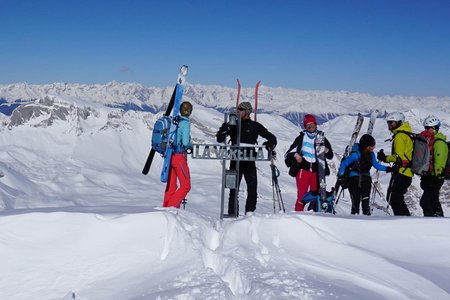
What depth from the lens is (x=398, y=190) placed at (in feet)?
31.5

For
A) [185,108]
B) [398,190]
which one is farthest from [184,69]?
[398,190]

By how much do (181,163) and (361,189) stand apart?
5196mm

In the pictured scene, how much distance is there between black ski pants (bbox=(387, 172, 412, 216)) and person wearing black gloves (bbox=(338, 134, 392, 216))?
52 centimetres

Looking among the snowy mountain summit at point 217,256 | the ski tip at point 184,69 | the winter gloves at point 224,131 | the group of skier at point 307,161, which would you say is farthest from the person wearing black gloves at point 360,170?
the ski tip at point 184,69

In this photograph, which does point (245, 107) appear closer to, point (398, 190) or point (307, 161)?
point (307, 161)

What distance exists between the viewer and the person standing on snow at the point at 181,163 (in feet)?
29.7

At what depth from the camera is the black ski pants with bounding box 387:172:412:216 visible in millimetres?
9499

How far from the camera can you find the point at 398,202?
964 cm

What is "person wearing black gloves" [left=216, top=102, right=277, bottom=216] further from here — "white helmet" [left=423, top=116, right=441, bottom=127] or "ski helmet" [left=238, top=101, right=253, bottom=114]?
"white helmet" [left=423, top=116, right=441, bottom=127]

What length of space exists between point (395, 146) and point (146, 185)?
463 ft

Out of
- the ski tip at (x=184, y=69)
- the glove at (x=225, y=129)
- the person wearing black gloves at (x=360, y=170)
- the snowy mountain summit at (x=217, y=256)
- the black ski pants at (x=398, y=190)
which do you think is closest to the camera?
the snowy mountain summit at (x=217, y=256)

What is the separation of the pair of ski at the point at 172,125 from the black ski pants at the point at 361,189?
5136mm

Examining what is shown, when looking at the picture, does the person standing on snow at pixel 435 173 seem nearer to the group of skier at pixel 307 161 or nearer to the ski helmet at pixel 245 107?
the group of skier at pixel 307 161

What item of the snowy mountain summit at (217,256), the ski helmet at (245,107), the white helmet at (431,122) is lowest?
the snowy mountain summit at (217,256)
